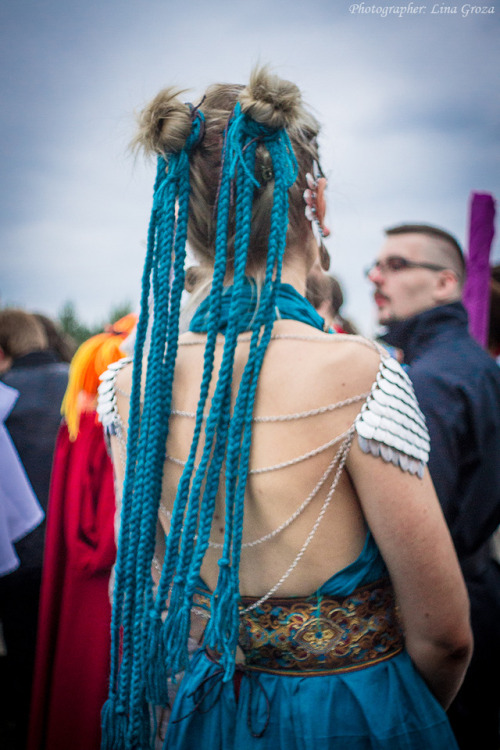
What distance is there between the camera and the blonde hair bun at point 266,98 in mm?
1040

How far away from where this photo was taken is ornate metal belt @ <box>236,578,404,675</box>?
1117 millimetres

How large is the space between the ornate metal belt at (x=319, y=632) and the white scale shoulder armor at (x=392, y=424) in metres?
0.30

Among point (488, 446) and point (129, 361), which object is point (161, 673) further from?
point (488, 446)

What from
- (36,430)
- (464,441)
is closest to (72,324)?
(36,430)

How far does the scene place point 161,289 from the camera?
119cm

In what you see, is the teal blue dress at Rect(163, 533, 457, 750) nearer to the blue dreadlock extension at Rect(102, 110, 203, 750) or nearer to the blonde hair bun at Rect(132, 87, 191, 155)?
the blue dreadlock extension at Rect(102, 110, 203, 750)

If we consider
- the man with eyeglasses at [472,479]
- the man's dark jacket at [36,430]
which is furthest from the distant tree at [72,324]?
the man with eyeglasses at [472,479]

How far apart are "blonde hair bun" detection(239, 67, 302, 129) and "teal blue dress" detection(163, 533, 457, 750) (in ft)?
2.71

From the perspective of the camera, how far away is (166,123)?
3.61 ft

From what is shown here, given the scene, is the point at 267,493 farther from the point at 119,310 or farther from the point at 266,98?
the point at 119,310

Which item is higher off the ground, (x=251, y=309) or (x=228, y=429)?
(x=251, y=309)

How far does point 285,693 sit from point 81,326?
13.2m

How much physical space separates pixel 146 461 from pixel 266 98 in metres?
0.74

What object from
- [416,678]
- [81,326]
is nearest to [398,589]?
[416,678]
